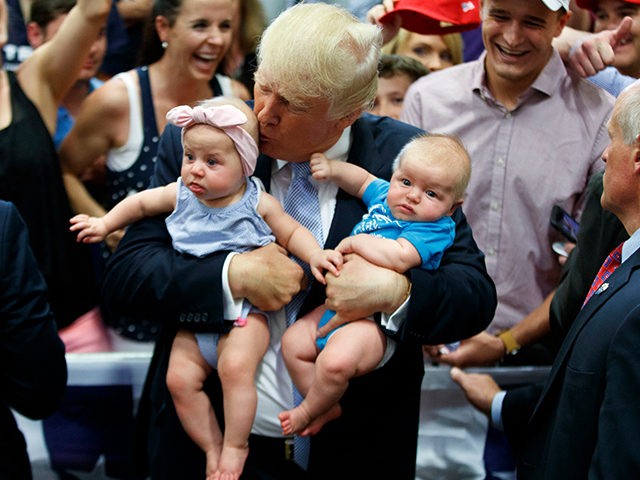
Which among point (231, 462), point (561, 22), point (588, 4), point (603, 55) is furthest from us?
point (588, 4)

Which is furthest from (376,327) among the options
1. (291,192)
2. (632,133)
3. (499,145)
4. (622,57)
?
(622,57)

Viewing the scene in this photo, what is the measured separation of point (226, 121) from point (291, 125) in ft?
0.54

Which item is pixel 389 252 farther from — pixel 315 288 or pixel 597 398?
pixel 597 398

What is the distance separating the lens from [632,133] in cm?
197

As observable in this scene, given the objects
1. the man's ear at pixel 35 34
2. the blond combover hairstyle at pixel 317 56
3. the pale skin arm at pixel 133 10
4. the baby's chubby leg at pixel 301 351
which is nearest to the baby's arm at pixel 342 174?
the blond combover hairstyle at pixel 317 56

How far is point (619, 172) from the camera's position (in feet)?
6.56

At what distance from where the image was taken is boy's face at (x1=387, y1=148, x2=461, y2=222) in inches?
84.7

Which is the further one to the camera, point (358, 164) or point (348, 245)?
point (358, 164)

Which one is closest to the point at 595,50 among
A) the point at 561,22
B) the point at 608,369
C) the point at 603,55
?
the point at 603,55

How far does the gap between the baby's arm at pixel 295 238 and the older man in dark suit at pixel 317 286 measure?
0.03 m

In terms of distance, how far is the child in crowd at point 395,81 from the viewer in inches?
158

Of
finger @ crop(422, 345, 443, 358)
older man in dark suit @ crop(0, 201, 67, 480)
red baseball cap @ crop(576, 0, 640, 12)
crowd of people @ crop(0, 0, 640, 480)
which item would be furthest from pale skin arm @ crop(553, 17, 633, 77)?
older man in dark suit @ crop(0, 201, 67, 480)

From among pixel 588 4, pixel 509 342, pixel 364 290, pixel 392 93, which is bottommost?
pixel 509 342

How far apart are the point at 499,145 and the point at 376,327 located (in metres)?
1.39
